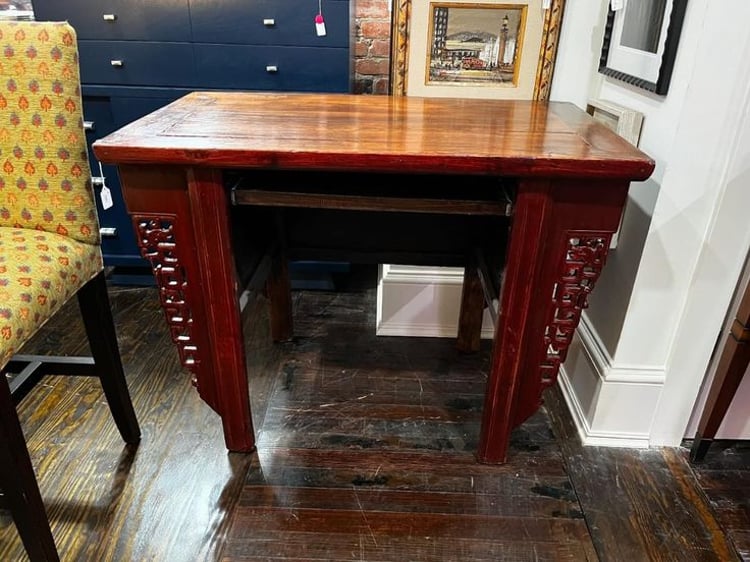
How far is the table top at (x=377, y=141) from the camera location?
1008mm

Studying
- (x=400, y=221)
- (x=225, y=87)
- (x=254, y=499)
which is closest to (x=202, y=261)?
(x=254, y=499)

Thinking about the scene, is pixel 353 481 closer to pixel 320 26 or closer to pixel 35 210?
pixel 35 210

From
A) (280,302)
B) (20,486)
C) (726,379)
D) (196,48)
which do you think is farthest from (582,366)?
(196,48)

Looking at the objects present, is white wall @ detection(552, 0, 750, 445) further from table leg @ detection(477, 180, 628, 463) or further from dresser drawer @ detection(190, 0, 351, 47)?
dresser drawer @ detection(190, 0, 351, 47)

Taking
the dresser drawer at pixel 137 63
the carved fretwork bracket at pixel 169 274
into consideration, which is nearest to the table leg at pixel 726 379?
the carved fretwork bracket at pixel 169 274

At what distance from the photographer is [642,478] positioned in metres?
1.39

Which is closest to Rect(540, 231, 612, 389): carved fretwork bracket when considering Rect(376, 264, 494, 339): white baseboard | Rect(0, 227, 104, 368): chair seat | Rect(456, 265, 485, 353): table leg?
Rect(456, 265, 485, 353): table leg

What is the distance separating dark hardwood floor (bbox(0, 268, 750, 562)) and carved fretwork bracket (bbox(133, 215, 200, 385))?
34 cm

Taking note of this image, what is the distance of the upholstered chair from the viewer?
0.99 m

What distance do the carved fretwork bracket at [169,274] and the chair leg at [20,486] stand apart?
Answer: 13.4 inches

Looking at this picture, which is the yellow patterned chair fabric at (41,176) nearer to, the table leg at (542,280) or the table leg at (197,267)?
the table leg at (197,267)

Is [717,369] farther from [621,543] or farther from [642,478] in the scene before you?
[621,543]

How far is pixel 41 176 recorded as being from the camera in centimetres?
112

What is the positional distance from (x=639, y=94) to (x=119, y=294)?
1.98 m
